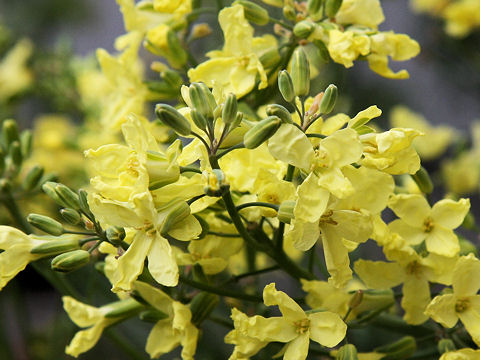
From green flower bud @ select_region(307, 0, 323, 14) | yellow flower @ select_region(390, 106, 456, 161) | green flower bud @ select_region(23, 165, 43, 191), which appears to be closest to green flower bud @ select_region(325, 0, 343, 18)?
green flower bud @ select_region(307, 0, 323, 14)

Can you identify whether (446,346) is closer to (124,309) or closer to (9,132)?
(124,309)

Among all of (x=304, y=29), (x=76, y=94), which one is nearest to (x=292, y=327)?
(x=304, y=29)

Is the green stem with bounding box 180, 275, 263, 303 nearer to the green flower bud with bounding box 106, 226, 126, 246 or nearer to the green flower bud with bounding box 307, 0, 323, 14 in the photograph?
the green flower bud with bounding box 106, 226, 126, 246

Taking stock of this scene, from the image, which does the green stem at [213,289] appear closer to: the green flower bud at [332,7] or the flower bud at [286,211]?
the flower bud at [286,211]

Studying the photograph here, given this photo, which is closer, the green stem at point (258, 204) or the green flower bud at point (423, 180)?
the green stem at point (258, 204)

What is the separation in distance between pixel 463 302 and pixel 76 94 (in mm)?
833

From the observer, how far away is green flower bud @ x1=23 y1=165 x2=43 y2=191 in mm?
707

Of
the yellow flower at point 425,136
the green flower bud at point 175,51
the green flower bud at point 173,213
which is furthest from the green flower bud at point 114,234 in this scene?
the yellow flower at point 425,136

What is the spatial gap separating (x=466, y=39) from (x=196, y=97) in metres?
0.98

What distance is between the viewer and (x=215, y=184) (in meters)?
0.42

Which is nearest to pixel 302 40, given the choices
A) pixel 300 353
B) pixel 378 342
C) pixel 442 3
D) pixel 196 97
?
pixel 196 97

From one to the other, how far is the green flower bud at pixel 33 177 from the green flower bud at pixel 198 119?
33 centimetres

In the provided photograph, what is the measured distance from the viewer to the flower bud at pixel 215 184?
0.41 meters

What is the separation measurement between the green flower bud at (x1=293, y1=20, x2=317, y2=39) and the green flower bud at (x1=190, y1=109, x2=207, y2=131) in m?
0.17
